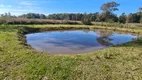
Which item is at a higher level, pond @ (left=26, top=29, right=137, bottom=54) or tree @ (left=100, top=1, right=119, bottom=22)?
tree @ (left=100, top=1, right=119, bottom=22)

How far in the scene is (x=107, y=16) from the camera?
167 ft

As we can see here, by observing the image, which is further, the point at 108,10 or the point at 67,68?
the point at 108,10

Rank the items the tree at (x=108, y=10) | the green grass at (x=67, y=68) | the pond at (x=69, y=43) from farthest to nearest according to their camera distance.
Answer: the tree at (x=108, y=10) < the pond at (x=69, y=43) < the green grass at (x=67, y=68)

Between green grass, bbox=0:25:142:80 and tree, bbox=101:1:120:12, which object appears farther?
tree, bbox=101:1:120:12

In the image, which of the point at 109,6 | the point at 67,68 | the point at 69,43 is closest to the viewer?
the point at 67,68

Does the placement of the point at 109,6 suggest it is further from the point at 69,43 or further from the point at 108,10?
the point at 69,43

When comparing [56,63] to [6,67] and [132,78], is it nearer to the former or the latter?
[6,67]

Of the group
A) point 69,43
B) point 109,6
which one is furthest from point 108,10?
point 69,43

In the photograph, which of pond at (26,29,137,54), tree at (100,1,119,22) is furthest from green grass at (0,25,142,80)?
tree at (100,1,119,22)

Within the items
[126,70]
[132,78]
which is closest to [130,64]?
[126,70]

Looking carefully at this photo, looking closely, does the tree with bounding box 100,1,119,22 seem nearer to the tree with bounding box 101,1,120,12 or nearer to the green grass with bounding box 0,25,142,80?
the tree with bounding box 101,1,120,12

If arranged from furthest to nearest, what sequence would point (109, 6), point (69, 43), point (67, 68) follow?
point (109, 6)
point (69, 43)
point (67, 68)

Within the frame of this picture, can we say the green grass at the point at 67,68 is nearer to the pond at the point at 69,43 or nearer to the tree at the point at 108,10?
the pond at the point at 69,43

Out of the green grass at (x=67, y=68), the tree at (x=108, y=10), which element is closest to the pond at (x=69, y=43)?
the green grass at (x=67, y=68)
